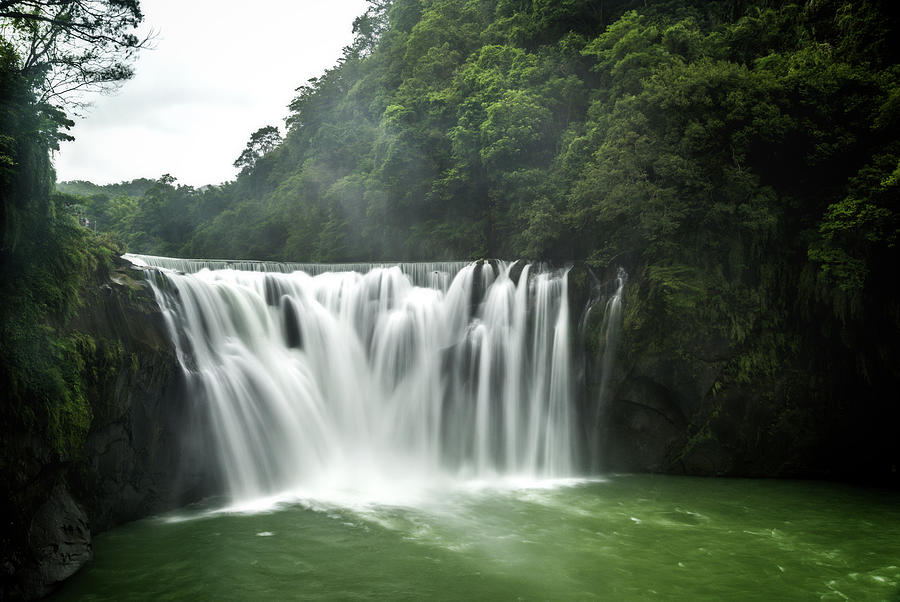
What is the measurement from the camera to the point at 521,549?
31.4 feet

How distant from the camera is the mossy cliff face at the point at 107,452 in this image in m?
7.73

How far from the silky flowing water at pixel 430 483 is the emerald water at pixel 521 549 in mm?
46

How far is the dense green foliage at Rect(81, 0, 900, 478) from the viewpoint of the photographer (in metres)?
13.5

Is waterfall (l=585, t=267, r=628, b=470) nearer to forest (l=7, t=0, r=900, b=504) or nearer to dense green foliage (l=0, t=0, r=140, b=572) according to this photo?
forest (l=7, t=0, r=900, b=504)

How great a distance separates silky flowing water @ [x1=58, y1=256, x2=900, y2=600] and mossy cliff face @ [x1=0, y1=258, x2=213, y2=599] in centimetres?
42

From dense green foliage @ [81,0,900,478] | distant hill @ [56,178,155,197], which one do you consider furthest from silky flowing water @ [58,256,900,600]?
distant hill @ [56,178,155,197]

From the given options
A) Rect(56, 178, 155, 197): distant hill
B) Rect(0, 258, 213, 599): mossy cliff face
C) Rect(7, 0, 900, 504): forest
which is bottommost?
Rect(0, 258, 213, 599): mossy cliff face

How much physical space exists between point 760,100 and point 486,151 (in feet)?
32.0

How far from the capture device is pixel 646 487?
13.3 m

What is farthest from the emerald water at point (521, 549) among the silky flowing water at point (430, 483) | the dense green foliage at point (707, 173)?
the dense green foliage at point (707, 173)

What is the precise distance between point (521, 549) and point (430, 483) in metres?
4.61

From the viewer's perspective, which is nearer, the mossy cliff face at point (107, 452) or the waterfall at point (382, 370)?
the mossy cliff face at point (107, 452)

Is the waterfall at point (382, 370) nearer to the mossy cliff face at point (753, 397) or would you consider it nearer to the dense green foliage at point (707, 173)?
the mossy cliff face at point (753, 397)

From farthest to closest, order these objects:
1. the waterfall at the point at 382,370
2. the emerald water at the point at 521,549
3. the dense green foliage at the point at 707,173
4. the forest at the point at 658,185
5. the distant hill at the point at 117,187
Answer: the distant hill at the point at 117,187
the dense green foliage at the point at 707,173
the waterfall at the point at 382,370
the forest at the point at 658,185
the emerald water at the point at 521,549
